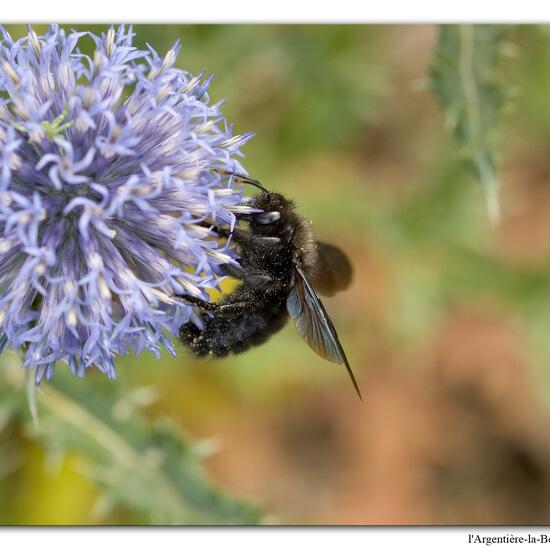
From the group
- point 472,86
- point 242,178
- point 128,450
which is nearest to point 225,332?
point 242,178

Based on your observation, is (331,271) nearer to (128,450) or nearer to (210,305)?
(210,305)

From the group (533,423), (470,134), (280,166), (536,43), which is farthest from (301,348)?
(536,43)

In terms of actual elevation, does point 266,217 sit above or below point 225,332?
above

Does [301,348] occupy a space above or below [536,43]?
below

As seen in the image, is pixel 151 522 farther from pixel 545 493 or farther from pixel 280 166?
pixel 545 493

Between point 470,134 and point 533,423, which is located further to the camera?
point 533,423

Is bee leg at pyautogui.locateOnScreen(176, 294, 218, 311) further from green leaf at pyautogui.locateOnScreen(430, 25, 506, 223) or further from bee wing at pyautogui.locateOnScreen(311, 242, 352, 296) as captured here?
green leaf at pyautogui.locateOnScreen(430, 25, 506, 223)
